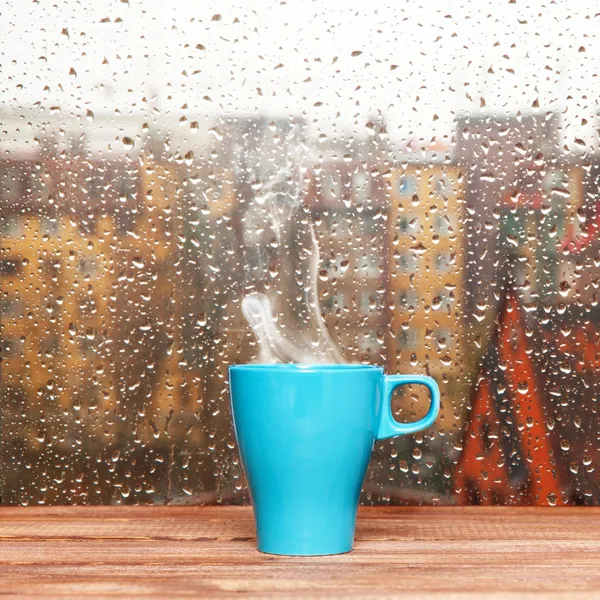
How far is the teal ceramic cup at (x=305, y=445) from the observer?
22.1 inches

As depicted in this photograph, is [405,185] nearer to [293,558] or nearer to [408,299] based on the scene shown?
[408,299]

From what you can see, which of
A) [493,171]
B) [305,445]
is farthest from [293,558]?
[493,171]

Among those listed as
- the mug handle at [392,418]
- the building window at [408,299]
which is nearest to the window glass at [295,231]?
the building window at [408,299]

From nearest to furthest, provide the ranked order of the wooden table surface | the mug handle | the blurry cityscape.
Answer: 1. the wooden table surface
2. the mug handle
3. the blurry cityscape

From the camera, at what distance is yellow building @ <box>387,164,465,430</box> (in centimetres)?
83

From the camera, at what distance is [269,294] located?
84 centimetres

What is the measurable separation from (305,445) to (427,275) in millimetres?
331

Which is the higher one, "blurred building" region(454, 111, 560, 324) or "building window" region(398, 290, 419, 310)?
"blurred building" region(454, 111, 560, 324)

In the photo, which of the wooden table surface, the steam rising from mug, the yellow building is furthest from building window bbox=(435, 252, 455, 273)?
the wooden table surface

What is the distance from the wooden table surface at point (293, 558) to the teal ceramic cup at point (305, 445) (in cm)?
2

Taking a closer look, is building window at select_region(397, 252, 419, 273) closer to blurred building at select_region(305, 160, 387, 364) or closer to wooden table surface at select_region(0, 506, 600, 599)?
blurred building at select_region(305, 160, 387, 364)

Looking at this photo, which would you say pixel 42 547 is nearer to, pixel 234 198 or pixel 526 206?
pixel 234 198

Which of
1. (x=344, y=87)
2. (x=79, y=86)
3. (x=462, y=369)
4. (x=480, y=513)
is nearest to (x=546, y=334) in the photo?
(x=462, y=369)

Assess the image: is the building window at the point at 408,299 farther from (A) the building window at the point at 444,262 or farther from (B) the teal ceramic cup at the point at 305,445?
(B) the teal ceramic cup at the point at 305,445
